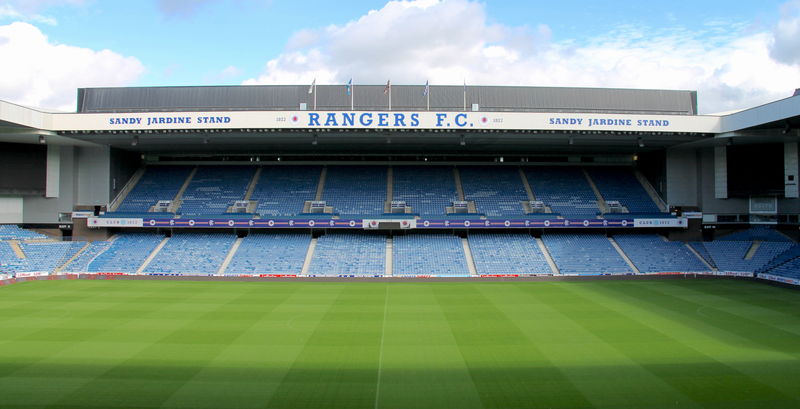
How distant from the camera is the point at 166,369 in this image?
13.2 meters

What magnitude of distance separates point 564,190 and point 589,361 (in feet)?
87.6

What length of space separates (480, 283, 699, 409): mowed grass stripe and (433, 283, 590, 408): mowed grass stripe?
371 mm

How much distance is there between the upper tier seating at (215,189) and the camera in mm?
36750

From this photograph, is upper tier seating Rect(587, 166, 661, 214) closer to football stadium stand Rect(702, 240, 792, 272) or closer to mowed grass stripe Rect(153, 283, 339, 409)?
football stadium stand Rect(702, 240, 792, 272)

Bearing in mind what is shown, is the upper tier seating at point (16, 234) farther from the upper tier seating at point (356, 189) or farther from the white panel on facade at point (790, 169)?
the white panel on facade at point (790, 169)

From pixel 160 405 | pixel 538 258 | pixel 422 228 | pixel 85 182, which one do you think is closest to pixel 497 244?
pixel 538 258

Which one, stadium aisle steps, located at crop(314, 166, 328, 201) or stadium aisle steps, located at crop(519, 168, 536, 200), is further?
stadium aisle steps, located at crop(519, 168, 536, 200)

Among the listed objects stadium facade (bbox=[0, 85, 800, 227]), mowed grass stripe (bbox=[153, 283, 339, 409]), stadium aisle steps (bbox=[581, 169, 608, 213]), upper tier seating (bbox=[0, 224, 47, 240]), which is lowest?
mowed grass stripe (bbox=[153, 283, 339, 409])

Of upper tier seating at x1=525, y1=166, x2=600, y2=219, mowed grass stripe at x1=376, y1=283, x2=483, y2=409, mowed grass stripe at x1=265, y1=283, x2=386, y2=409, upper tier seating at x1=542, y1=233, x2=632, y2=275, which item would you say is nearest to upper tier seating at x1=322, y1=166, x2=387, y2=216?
upper tier seating at x1=525, y1=166, x2=600, y2=219

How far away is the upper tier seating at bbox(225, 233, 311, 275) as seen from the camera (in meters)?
31.3

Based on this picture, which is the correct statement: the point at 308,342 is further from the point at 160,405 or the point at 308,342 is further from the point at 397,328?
the point at 160,405

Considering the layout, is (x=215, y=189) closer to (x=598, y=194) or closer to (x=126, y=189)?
(x=126, y=189)

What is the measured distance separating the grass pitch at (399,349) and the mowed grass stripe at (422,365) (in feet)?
0.21

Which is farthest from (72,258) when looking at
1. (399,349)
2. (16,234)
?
(399,349)
